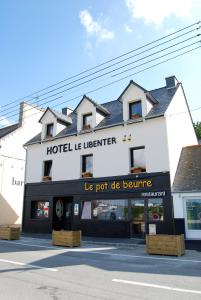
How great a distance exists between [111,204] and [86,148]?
14.7ft

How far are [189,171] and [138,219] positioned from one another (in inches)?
168

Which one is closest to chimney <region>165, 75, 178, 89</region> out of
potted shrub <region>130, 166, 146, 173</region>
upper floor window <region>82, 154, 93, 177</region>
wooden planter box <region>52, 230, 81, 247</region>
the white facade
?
the white facade

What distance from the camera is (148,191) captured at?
17.6 m

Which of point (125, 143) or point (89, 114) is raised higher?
point (89, 114)

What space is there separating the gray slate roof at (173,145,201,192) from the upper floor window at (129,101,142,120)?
4.07 m

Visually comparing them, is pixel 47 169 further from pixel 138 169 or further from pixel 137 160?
pixel 138 169

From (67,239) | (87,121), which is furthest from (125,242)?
(87,121)

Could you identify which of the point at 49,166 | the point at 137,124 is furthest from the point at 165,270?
the point at 49,166

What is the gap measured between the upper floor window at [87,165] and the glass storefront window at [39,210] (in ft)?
13.1

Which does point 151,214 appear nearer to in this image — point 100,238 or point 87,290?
point 100,238

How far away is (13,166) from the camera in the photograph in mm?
27641

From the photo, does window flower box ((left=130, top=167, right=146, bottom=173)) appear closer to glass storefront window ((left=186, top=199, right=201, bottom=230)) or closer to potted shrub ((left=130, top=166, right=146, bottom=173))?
potted shrub ((left=130, top=166, right=146, bottom=173))

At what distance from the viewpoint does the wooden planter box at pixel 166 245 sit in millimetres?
12505

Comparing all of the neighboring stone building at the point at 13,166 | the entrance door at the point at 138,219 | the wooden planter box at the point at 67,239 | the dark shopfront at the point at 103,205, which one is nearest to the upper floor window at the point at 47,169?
the dark shopfront at the point at 103,205
